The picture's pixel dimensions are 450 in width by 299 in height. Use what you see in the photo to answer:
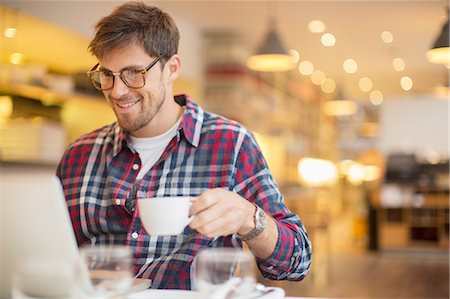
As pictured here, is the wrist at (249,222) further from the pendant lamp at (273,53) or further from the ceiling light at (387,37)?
the ceiling light at (387,37)

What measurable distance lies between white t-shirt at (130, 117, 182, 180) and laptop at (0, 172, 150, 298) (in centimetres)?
77

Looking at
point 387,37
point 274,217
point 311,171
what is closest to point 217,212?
point 274,217

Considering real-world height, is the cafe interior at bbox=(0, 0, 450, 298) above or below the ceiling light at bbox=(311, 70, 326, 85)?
below

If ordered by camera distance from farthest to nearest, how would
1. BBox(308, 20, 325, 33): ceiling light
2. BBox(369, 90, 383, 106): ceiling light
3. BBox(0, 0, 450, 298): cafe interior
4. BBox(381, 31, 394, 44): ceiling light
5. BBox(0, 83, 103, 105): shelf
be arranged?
BBox(369, 90, 383, 106): ceiling light
BBox(381, 31, 394, 44): ceiling light
BBox(308, 20, 325, 33): ceiling light
BBox(0, 0, 450, 298): cafe interior
BBox(0, 83, 103, 105): shelf

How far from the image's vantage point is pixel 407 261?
896 cm

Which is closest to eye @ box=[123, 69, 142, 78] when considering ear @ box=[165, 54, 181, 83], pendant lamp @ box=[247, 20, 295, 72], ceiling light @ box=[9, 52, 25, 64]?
ear @ box=[165, 54, 181, 83]

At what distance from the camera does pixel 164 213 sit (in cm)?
130

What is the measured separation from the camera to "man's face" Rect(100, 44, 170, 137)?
187 cm

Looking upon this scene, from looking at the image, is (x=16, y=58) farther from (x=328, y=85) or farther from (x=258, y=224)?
(x=328, y=85)

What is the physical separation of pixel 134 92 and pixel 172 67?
7.6 inches

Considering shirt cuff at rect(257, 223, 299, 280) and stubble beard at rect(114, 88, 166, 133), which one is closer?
shirt cuff at rect(257, 223, 299, 280)

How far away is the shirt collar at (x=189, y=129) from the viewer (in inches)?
77.2

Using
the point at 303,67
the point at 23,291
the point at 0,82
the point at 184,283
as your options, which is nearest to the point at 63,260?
the point at 23,291

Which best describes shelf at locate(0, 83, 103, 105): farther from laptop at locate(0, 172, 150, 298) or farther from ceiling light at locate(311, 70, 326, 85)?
ceiling light at locate(311, 70, 326, 85)
